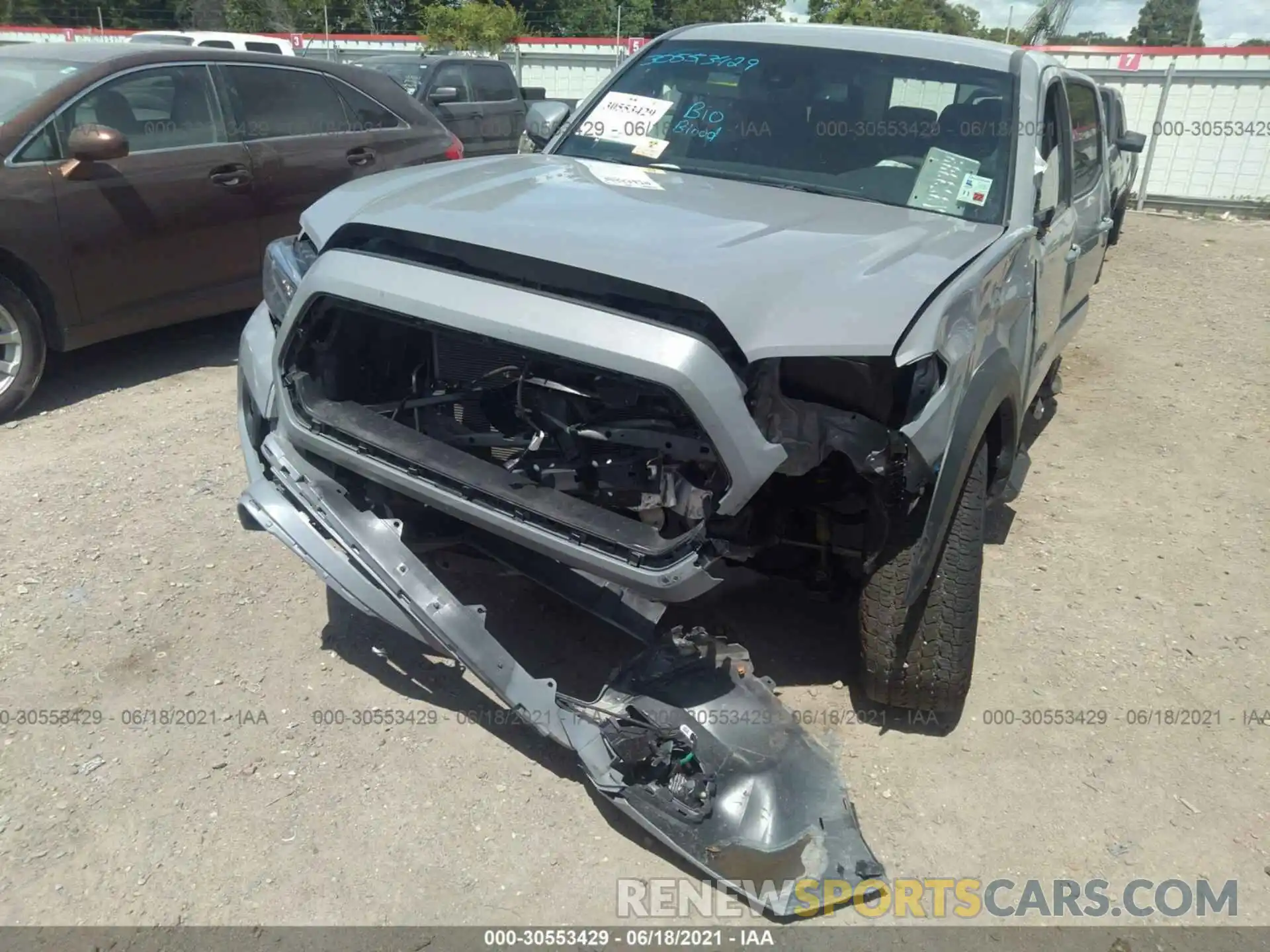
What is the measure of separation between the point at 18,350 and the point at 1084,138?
207 inches

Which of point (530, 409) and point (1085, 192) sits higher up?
point (1085, 192)

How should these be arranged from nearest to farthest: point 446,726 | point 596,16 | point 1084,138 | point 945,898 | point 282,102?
point 945,898 → point 446,726 → point 1084,138 → point 282,102 → point 596,16

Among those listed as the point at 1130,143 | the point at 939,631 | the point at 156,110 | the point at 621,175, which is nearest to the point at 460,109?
the point at 156,110

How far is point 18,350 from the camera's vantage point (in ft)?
15.5

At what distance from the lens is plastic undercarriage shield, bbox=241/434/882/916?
2.42 metres

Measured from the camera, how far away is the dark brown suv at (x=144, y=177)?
15.5 feet

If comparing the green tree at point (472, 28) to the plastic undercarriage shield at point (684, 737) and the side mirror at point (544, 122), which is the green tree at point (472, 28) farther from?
the plastic undercarriage shield at point (684, 737)

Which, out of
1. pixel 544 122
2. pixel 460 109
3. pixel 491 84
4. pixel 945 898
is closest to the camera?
pixel 945 898

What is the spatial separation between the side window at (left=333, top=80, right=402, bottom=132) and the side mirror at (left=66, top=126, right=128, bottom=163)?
1798 mm

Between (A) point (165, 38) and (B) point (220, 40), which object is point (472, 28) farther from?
(A) point (165, 38)

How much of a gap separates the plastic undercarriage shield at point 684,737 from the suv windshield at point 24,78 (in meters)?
3.32

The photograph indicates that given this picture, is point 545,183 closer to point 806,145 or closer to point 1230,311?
point 806,145

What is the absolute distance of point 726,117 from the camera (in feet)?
12.5

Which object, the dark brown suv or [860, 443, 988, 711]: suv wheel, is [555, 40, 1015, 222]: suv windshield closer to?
[860, 443, 988, 711]: suv wheel
